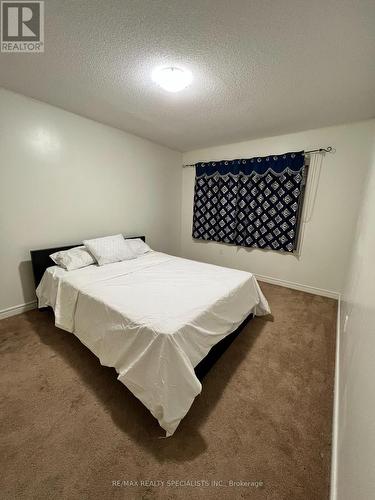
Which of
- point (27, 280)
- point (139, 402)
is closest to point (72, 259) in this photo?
point (27, 280)

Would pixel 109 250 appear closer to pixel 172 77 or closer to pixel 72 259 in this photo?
pixel 72 259

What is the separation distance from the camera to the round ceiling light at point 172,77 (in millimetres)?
1719

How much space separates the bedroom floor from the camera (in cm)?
99

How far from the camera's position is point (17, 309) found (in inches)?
→ 95.0

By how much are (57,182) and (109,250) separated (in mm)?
1026

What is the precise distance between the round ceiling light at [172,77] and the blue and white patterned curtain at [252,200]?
189 centimetres

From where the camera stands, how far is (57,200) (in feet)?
8.38

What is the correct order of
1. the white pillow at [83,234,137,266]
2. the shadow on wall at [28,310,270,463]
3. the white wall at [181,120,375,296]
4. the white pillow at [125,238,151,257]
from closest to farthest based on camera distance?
the shadow on wall at [28,310,270,463], the white pillow at [83,234,137,266], the white wall at [181,120,375,296], the white pillow at [125,238,151,257]

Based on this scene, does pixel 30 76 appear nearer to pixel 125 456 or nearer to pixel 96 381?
pixel 96 381

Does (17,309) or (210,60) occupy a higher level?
(210,60)

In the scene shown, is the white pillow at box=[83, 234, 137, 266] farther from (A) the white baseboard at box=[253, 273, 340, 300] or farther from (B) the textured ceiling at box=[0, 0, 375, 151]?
(A) the white baseboard at box=[253, 273, 340, 300]

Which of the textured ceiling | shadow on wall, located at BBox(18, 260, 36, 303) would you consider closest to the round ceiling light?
the textured ceiling

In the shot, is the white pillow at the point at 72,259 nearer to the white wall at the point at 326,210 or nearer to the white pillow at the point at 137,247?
the white pillow at the point at 137,247

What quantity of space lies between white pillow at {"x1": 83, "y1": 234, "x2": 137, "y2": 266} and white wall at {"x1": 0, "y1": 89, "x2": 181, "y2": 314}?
1.34ft
